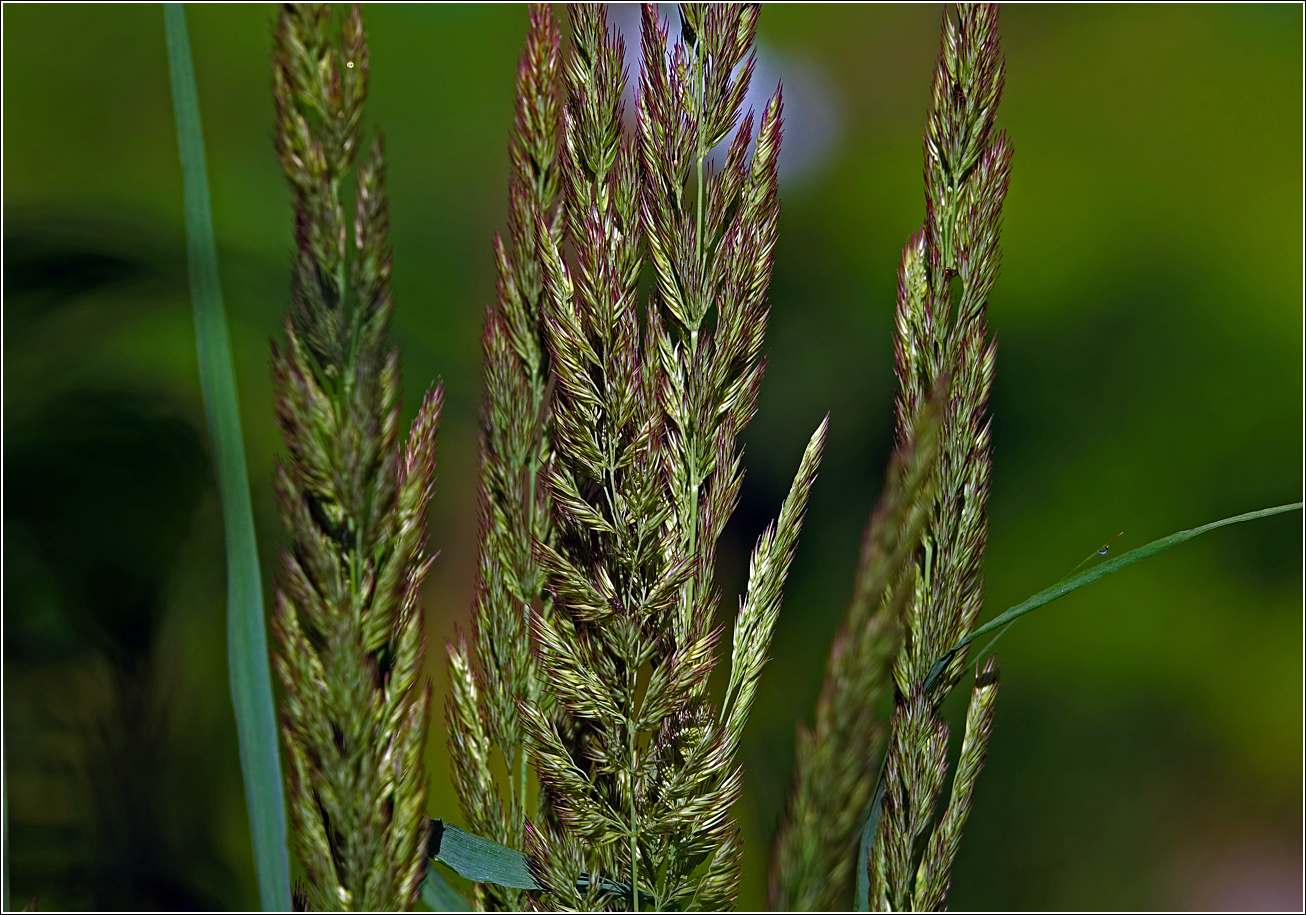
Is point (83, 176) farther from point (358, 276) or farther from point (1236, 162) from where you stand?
point (1236, 162)

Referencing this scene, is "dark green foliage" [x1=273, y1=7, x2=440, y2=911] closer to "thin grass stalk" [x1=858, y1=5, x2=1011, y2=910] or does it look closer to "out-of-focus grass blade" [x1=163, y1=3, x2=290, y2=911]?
"out-of-focus grass blade" [x1=163, y1=3, x2=290, y2=911]

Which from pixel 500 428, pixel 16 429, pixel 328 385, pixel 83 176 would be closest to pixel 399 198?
pixel 83 176

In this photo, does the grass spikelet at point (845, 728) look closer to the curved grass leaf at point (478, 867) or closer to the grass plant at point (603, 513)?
the grass plant at point (603, 513)

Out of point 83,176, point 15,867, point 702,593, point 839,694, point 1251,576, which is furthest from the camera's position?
point 1251,576

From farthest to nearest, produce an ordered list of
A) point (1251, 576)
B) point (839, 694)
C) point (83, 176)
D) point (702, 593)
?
1. point (1251, 576)
2. point (83, 176)
3. point (702, 593)
4. point (839, 694)

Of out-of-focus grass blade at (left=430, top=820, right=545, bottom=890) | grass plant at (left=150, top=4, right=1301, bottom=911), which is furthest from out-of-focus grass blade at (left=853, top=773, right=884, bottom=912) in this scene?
out-of-focus grass blade at (left=430, top=820, right=545, bottom=890)

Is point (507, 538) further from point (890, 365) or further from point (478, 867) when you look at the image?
point (890, 365)

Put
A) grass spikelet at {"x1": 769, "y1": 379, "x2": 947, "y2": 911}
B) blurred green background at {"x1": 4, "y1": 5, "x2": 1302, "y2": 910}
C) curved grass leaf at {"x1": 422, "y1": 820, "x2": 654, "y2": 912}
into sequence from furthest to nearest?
blurred green background at {"x1": 4, "y1": 5, "x2": 1302, "y2": 910} < curved grass leaf at {"x1": 422, "y1": 820, "x2": 654, "y2": 912} < grass spikelet at {"x1": 769, "y1": 379, "x2": 947, "y2": 911}
